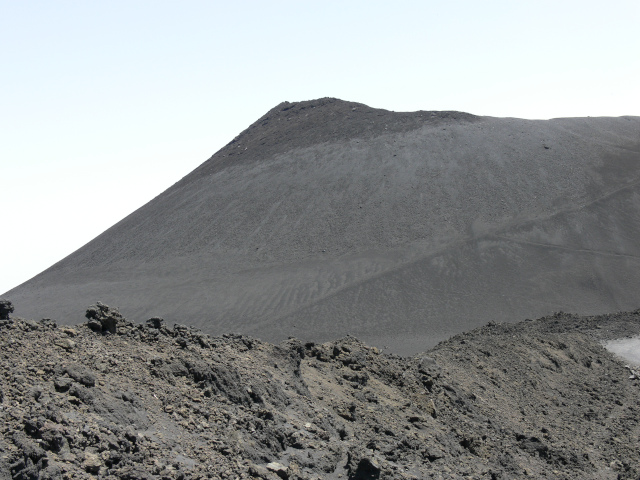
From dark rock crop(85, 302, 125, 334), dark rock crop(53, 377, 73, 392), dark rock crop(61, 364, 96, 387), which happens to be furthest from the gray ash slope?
dark rock crop(53, 377, 73, 392)

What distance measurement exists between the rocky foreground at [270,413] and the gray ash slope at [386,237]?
13106 millimetres

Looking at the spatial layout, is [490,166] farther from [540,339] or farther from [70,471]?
[70,471]

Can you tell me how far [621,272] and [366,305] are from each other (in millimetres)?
12359

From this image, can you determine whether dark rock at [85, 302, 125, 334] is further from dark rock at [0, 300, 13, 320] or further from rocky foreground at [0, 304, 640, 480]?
dark rock at [0, 300, 13, 320]

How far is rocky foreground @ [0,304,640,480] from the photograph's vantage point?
6.64 meters

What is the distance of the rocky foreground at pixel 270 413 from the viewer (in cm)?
664

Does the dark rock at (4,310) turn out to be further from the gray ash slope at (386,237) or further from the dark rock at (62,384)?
the gray ash slope at (386,237)

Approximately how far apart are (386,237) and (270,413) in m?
28.6

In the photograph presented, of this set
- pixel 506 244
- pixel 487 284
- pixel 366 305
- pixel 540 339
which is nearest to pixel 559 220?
pixel 506 244

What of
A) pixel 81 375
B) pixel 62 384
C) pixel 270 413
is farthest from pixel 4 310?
pixel 270 413

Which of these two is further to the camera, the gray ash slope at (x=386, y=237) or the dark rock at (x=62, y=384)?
the gray ash slope at (x=386, y=237)

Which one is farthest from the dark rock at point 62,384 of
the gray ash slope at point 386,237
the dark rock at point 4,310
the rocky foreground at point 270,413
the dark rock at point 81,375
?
the gray ash slope at point 386,237

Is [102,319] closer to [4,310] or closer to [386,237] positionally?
[4,310]

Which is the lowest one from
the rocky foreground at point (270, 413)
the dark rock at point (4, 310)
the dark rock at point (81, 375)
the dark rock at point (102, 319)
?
the rocky foreground at point (270, 413)
